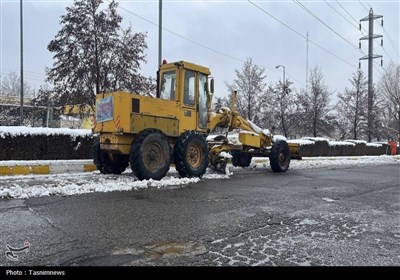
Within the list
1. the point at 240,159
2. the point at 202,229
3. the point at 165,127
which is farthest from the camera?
the point at 240,159

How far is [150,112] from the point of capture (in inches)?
413

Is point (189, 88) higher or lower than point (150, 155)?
higher

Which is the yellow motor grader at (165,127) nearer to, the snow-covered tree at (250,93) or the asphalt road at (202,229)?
the asphalt road at (202,229)

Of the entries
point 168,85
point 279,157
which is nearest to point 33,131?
point 168,85

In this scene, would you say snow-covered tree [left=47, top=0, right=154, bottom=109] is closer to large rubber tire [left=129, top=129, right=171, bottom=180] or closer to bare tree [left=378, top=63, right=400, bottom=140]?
large rubber tire [left=129, top=129, right=171, bottom=180]

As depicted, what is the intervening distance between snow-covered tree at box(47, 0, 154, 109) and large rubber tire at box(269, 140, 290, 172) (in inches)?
306

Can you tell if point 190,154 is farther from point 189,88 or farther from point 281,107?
point 281,107

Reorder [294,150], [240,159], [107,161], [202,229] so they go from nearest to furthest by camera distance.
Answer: [202,229] → [107,161] → [240,159] → [294,150]

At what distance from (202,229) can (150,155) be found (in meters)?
5.05

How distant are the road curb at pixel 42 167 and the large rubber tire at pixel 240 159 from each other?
19.7ft

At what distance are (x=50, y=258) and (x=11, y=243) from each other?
2.78 ft

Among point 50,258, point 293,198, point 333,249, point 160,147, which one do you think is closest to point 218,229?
point 333,249

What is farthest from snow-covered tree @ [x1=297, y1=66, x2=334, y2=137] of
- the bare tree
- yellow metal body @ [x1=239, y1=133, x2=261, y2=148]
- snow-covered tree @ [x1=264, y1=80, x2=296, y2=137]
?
yellow metal body @ [x1=239, y1=133, x2=261, y2=148]

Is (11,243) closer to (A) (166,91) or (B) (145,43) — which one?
(A) (166,91)
